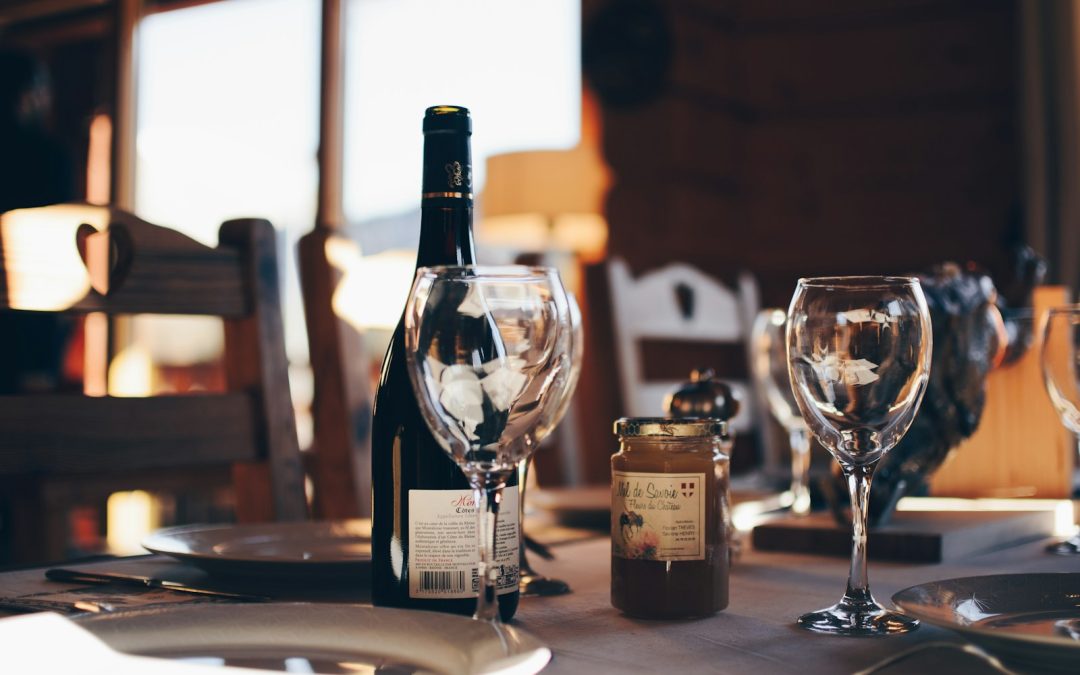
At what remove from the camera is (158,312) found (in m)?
1.07

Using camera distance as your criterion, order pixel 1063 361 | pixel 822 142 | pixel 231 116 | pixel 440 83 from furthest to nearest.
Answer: pixel 231 116 < pixel 440 83 < pixel 822 142 < pixel 1063 361

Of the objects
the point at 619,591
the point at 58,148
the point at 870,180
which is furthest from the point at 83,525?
the point at 619,591

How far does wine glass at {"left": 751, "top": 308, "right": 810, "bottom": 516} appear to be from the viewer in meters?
1.29

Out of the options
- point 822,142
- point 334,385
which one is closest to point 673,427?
point 334,385

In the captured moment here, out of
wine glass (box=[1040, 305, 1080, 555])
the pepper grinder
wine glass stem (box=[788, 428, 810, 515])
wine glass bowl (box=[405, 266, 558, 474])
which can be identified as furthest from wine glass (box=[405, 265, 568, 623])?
wine glass stem (box=[788, 428, 810, 515])

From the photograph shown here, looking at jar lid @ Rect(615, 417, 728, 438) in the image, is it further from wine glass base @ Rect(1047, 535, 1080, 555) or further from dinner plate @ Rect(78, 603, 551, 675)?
wine glass base @ Rect(1047, 535, 1080, 555)

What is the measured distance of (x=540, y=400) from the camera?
1.78 ft

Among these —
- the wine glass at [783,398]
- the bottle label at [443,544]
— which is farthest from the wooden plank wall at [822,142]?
the bottle label at [443,544]

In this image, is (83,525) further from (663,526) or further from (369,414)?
(663,526)

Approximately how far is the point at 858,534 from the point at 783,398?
0.72m

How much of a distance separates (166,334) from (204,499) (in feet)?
4.51

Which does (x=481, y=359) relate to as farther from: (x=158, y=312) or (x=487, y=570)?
(x=158, y=312)

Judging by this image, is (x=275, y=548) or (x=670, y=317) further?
(x=670, y=317)

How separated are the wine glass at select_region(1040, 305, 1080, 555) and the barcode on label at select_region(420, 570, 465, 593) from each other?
52cm
